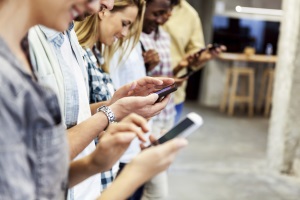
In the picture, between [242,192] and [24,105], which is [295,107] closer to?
[242,192]

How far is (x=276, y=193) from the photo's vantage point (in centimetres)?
354

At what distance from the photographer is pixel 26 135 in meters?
0.65

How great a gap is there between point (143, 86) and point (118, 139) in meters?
0.48

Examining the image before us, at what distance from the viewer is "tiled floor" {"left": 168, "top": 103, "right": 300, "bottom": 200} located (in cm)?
351

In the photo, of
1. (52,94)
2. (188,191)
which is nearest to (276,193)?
(188,191)

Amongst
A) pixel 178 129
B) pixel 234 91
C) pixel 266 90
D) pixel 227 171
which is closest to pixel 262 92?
pixel 266 90

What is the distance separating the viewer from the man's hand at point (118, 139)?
0.73 meters

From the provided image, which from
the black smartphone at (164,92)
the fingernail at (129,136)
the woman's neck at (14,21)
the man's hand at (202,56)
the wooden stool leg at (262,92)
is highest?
the woman's neck at (14,21)

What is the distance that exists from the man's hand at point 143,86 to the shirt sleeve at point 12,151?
56cm

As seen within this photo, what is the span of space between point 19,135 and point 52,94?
83 mm

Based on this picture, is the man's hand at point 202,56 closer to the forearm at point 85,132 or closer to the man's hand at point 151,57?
the man's hand at point 151,57

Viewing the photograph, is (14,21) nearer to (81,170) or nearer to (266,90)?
(81,170)

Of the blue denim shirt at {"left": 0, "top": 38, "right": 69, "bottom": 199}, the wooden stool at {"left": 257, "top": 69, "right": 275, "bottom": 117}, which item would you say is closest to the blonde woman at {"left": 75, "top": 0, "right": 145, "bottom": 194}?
the blue denim shirt at {"left": 0, "top": 38, "right": 69, "bottom": 199}

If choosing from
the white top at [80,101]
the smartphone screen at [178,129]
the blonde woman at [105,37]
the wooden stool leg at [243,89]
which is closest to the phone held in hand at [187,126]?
the smartphone screen at [178,129]
